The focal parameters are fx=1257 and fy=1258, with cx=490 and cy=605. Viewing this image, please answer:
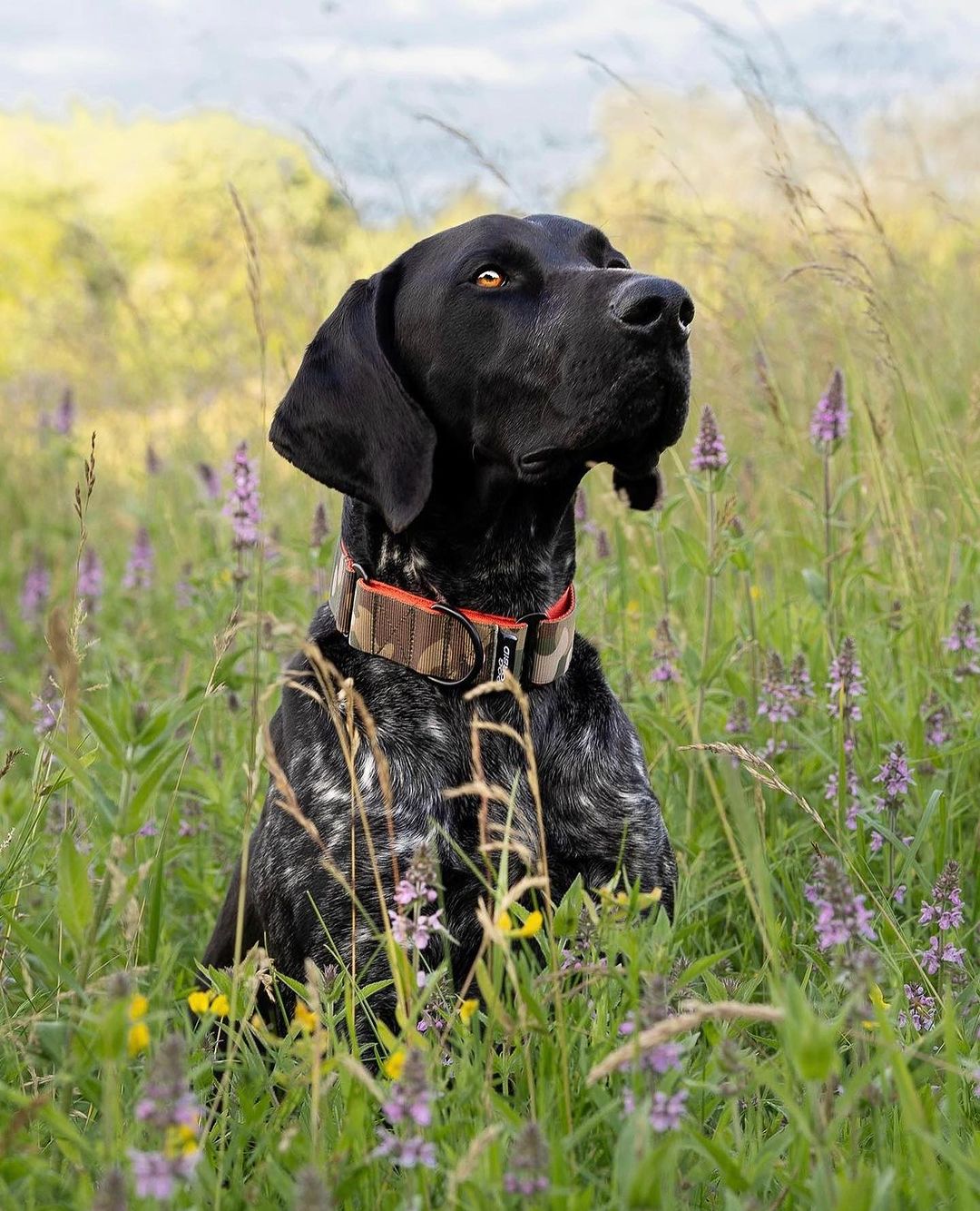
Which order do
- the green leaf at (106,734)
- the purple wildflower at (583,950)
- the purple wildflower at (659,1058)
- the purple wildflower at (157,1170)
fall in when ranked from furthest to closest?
the purple wildflower at (583,950), the green leaf at (106,734), the purple wildflower at (659,1058), the purple wildflower at (157,1170)

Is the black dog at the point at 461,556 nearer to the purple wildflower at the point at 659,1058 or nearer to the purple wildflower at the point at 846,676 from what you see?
the purple wildflower at the point at 846,676

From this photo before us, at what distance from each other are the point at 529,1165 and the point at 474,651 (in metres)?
1.46

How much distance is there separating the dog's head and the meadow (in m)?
0.20

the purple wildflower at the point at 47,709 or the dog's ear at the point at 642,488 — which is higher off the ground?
the dog's ear at the point at 642,488

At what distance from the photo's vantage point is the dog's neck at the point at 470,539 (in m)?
2.87

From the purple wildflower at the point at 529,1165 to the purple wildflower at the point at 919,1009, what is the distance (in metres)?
0.93

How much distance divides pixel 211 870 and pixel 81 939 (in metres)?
1.78

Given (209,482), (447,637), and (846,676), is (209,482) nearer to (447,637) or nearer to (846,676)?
(447,637)

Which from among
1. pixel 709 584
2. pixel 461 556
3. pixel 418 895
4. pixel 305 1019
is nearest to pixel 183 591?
pixel 461 556

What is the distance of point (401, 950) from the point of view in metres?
1.75

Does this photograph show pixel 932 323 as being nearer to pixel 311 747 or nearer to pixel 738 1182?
pixel 311 747

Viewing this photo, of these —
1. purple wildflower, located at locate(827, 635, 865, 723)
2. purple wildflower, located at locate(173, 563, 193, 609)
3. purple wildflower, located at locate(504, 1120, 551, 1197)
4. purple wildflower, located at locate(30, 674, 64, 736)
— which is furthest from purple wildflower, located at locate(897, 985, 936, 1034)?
purple wildflower, located at locate(173, 563, 193, 609)

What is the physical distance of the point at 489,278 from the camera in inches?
115

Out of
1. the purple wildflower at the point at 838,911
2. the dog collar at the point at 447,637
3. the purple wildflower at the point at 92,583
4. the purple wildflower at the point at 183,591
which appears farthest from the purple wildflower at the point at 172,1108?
the purple wildflower at the point at 183,591
